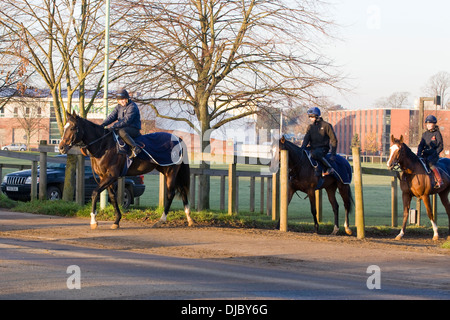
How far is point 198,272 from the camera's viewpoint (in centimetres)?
897

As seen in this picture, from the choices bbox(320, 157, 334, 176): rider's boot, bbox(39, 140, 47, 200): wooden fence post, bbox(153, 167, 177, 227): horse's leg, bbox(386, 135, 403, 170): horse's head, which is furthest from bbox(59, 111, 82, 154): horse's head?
bbox(386, 135, 403, 170): horse's head

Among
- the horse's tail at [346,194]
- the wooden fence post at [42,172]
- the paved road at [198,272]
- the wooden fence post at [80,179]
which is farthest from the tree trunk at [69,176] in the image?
the horse's tail at [346,194]

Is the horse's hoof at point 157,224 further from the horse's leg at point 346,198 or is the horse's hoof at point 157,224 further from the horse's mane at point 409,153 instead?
the horse's mane at point 409,153

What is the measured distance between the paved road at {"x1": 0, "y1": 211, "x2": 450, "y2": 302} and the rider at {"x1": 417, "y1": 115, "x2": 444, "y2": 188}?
175 inches

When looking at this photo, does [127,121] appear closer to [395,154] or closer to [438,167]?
[395,154]

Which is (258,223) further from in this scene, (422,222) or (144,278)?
(422,222)

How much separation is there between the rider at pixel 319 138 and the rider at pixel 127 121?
3.99 meters

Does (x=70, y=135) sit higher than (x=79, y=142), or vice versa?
(x=70, y=135)

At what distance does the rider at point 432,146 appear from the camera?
15.8 m

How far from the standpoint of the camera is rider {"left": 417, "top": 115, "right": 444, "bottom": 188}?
15767mm

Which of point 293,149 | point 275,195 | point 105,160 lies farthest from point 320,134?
point 105,160

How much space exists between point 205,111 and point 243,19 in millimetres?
2882

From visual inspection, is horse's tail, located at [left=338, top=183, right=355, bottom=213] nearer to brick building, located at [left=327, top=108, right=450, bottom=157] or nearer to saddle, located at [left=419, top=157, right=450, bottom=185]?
saddle, located at [left=419, top=157, right=450, bottom=185]

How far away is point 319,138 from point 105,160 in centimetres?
498
